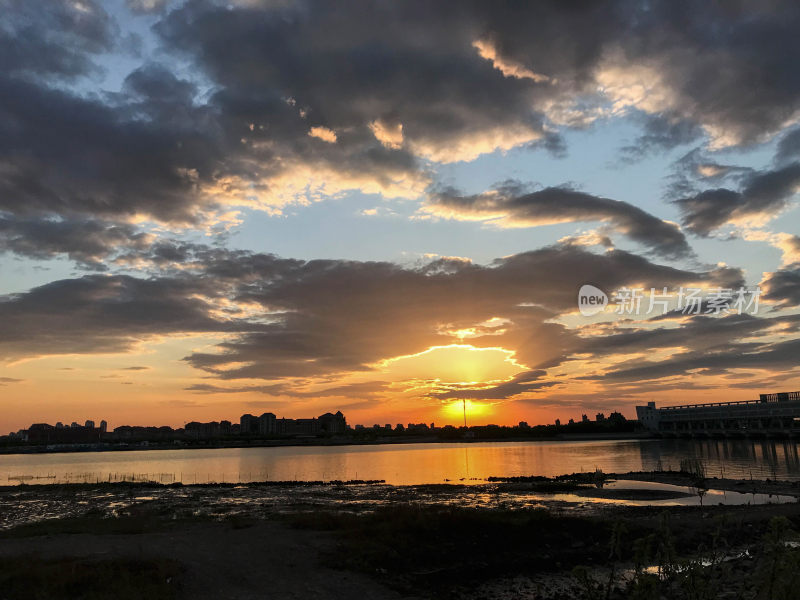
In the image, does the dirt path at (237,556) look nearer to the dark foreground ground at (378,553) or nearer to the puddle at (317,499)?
the dark foreground ground at (378,553)

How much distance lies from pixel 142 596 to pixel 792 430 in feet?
748

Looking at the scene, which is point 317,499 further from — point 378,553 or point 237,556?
point 378,553

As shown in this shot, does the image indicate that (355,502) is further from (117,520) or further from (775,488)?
(775,488)

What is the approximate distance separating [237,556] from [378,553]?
24.9ft

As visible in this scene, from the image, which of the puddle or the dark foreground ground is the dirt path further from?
the puddle

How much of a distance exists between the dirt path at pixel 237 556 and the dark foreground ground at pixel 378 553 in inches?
3.8

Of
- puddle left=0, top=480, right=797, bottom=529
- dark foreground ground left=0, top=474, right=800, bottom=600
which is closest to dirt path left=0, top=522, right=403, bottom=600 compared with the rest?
dark foreground ground left=0, top=474, right=800, bottom=600

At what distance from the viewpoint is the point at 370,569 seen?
26.9 metres

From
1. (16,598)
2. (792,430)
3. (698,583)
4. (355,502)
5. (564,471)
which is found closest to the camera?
(698,583)

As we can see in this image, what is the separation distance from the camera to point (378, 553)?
29.1 meters

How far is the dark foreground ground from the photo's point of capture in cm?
2156

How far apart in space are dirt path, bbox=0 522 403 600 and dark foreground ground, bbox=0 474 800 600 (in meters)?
0.10

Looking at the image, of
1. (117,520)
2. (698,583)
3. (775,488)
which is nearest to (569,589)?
(698,583)

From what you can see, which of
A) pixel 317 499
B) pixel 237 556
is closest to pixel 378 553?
pixel 237 556
